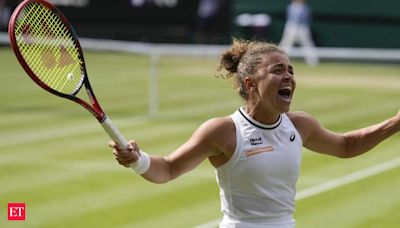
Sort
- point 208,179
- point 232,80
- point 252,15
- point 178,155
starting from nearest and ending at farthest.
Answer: point 178,155, point 232,80, point 208,179, point 252,15

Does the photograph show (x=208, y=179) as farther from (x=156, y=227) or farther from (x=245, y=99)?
(x=245, y=99)

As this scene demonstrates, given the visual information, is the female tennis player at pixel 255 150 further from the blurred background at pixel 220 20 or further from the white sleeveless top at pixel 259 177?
the blurred background at pixel 220 20

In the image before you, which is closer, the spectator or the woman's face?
the woman's face

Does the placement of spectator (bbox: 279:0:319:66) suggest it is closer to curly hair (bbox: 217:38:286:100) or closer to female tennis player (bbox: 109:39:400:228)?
curly hair (bbox: 217:38:286:100)

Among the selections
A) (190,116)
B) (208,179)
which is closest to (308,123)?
(208,179)

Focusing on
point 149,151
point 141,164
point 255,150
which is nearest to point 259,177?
point 255,150

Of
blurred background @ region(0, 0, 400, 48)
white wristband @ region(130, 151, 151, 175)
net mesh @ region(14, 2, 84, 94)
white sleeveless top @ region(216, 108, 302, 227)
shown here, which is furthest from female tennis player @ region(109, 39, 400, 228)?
blurred background @ region(0, 0, 400, 48)

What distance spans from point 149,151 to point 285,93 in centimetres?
762

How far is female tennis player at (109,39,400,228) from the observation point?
5293mm

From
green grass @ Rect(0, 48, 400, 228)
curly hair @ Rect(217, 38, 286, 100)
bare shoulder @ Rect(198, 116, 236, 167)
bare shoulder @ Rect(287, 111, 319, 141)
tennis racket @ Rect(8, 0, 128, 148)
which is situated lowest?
bare shoulder @ Rect(198, 116, 236, 167)

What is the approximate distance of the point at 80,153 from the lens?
12.7 meters

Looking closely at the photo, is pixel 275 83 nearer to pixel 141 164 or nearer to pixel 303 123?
pixel 303 123

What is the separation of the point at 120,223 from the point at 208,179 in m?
2.36

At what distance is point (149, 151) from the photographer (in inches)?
506
